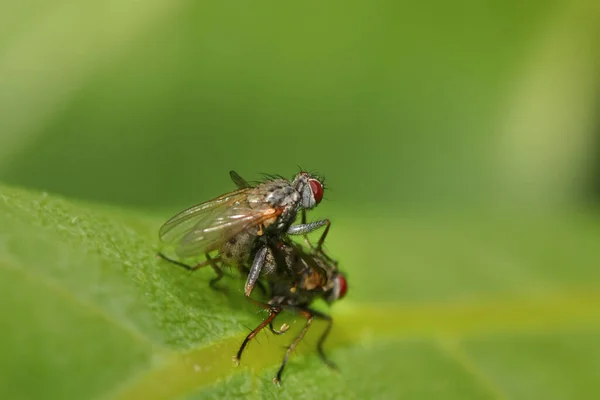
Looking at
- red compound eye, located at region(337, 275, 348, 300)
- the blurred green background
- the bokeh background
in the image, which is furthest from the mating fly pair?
the blurred green background

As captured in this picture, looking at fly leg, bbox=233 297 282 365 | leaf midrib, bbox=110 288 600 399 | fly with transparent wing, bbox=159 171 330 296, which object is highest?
fly with transparent wing, bbox=159 171 330 296

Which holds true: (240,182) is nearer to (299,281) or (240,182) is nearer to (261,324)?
(299,281)

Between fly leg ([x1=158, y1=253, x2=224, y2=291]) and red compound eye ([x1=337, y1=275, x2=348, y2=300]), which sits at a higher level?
fly leg ([x1=158, y1=253, x2=224, y2=291])

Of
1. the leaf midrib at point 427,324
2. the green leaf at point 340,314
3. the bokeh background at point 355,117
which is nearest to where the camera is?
the green leaf at point 340,314

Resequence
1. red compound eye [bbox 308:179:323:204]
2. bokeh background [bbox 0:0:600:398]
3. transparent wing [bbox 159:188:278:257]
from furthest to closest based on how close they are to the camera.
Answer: bokeh background [bbox 0:0:600:398] → red compound eye [bbox 308:179:323:204] → transparent wing [bbox 159:188:278:257]

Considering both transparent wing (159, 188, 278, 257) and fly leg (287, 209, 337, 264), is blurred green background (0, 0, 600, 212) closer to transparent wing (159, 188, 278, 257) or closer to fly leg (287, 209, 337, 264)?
fly leg (287, 209, 337, 264)

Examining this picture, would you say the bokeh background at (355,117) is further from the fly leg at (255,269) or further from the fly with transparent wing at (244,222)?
the fly leg at (255,269)

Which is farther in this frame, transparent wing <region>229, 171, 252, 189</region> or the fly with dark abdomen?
transparent wing <region>229, 171, 252, 189</region>

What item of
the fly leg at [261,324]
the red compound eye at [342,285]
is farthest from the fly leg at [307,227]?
the fly leg at [261,324]
